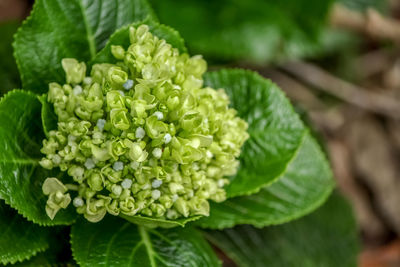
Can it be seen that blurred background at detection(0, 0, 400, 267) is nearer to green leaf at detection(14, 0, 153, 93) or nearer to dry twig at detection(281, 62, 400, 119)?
dry twig at detection(281, 62, 400, 119)

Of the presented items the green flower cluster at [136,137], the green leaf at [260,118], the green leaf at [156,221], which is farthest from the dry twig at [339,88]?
the green leaf at [156,221]

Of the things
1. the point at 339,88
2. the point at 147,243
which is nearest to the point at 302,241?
the point at 147,243

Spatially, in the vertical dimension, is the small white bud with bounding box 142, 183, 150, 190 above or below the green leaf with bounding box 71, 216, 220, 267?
above

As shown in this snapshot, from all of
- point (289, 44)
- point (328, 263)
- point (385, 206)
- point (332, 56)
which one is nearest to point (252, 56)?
point (289, 44)

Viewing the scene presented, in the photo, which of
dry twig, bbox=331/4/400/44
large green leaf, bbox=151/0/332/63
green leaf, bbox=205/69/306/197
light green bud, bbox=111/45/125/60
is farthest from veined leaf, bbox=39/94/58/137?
dry twig, bbox=331/4/400/44

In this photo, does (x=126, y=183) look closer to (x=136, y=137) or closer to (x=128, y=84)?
(x=136, y=137)

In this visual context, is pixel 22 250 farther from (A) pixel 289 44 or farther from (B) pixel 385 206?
(B) pixel 385 206
